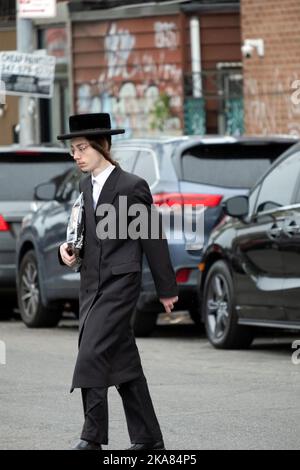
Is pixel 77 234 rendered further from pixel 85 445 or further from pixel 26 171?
pixel 26 171

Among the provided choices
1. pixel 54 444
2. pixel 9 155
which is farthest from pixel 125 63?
pixel 54 444

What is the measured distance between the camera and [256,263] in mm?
13625

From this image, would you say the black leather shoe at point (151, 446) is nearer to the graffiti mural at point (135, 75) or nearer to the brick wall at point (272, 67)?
the brick wall at point (272, 67)

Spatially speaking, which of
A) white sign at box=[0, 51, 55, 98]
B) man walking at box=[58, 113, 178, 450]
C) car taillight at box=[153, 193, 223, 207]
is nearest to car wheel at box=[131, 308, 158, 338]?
car taillight at box=[153, 193, 223, 207]

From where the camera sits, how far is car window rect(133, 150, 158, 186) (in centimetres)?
1509

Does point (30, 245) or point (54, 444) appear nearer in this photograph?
point (54, 444)

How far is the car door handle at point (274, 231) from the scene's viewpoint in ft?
43.2

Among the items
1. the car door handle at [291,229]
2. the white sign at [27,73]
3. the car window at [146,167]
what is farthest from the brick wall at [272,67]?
the car door handle at [291,229]

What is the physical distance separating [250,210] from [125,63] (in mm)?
13241

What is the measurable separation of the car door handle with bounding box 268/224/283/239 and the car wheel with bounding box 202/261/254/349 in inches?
32.6

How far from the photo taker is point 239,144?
605 inches

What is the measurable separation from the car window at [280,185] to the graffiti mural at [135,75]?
1223 centimetres

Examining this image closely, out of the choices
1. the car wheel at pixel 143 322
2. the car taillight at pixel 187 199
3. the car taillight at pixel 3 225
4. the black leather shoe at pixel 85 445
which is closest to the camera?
the black leather shoe at pixel 85 445

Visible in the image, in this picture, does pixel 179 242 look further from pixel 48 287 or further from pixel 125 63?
pixel 125 63
